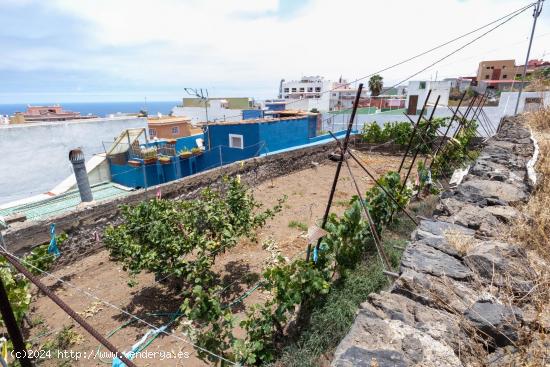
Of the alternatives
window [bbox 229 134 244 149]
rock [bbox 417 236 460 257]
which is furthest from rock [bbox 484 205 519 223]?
window [bbox 229 134 244 149]

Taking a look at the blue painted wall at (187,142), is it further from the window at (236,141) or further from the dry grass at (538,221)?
the dry grass at (538,221)

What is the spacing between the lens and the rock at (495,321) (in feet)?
6.13

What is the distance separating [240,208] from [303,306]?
8.09 ft

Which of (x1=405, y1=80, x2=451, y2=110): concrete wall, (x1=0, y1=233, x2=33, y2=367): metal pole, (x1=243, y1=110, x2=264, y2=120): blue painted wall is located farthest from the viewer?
(x1=243, y1=110, x2=264, y2=120): blue painted wall

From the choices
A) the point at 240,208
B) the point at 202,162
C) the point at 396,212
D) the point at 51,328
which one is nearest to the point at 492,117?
the point at 396,212

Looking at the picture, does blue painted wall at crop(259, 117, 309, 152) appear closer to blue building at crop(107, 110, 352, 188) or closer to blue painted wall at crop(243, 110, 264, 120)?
blue building at crop(107, 110, 352, 188)

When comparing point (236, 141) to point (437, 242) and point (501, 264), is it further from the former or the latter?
point (501, 264)

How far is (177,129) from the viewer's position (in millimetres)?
26797

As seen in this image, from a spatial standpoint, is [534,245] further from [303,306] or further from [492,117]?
[492,117]

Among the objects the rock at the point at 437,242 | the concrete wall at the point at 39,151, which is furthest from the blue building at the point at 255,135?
the rock at the point at 437,242

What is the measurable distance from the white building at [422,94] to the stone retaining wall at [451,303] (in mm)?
25008

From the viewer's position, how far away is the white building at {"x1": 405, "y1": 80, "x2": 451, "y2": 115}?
27.0m

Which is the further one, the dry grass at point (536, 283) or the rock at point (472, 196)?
the rock at point (472, 196)

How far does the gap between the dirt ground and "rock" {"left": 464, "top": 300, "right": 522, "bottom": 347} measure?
8.37 ft
